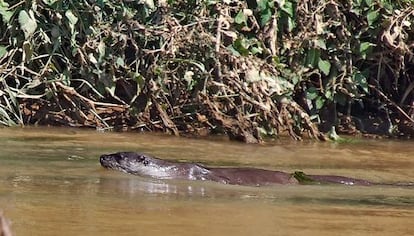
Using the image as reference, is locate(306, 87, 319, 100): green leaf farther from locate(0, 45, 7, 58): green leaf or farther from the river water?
locate(0, 45, 7, 58): green leaf

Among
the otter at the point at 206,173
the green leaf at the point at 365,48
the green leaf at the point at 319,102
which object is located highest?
the green leaf at the point at 365,48

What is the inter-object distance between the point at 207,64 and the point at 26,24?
1.71 m

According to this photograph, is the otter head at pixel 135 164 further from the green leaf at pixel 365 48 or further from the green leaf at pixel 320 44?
the green leaf at pixel 365 48

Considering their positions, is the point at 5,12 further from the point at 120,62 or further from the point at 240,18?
the point at 240,18

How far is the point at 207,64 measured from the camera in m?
9.25

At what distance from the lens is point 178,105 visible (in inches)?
368

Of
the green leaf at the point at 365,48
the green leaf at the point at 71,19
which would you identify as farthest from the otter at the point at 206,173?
the green leaf at the point at 365,48

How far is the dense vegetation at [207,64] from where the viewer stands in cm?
909

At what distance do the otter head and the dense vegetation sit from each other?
229 centimetres

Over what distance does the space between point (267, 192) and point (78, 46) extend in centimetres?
394

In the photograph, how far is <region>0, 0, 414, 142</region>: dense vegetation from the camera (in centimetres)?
909

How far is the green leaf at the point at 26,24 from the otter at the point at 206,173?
9.79 ft

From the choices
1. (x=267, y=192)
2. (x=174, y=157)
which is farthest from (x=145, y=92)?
(x=267, y=192)

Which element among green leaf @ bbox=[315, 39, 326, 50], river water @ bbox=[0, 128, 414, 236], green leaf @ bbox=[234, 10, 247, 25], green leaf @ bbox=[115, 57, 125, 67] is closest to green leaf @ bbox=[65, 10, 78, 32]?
green leaf @ bbox=[115, 57, 125, 67]
